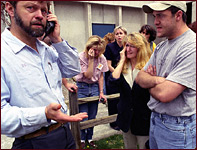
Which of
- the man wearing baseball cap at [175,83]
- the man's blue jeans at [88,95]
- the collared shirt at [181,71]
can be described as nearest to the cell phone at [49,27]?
the man wearing baseball cap at [175,83]

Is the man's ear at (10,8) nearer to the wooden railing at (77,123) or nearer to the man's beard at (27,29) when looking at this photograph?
the man's beard at (27,29)

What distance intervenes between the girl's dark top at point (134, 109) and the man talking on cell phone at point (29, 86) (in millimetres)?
963

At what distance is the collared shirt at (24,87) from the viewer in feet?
3.94

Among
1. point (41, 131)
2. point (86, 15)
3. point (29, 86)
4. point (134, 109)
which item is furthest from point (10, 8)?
point (86, 15)

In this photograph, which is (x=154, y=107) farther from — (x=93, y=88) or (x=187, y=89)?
(x=93, y=88)

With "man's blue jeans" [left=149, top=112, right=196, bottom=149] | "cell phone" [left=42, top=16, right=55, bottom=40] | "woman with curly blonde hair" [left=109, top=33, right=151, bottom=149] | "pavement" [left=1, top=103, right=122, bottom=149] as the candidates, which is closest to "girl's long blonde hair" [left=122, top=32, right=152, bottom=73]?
"woman with curly blonde hair" [left=109, top=33, right=151, bottom=149]

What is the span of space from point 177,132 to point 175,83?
454 mm

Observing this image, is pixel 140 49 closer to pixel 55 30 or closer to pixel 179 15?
pixel 179 15

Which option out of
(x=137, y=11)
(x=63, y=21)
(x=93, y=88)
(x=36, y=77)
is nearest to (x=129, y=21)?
(x=137, y=11)

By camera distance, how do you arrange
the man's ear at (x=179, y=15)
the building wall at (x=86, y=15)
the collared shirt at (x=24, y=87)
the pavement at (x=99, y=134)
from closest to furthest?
the collared shirt at (x=24, y=87), the man's ear at (x=179, y=15), the pavement at (x=99, y=134), the building wall at (x=86, y=15)

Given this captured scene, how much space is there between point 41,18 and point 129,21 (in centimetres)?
1200

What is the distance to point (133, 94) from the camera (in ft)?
7.39

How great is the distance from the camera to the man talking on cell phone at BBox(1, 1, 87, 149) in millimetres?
1202

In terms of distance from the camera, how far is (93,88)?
3.29 metres
